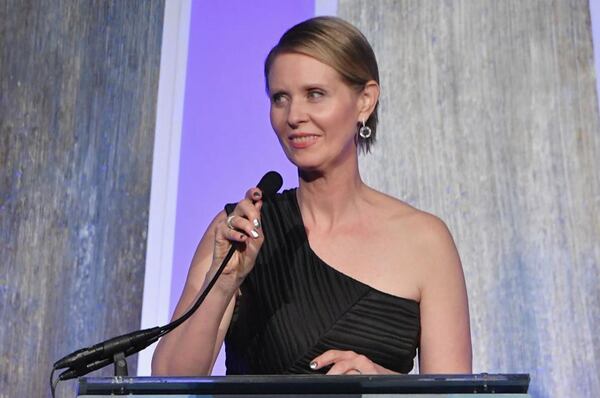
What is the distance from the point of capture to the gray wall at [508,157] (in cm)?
225

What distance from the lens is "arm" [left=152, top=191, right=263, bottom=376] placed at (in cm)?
152

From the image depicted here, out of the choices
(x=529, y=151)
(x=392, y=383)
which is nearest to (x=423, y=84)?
(x=529, y=151)

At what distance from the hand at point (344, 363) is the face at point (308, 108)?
0.42 metres

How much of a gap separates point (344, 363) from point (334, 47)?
0.62 m

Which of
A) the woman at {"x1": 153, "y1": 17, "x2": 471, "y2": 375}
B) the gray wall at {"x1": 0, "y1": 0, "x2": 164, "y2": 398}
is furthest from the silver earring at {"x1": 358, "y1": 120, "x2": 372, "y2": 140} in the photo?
the gray wall at {"x1": 0, "y1": 0, "x2": 164, "y2": 398}

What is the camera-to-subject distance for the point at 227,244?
1.49 meters

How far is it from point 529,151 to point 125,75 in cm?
106

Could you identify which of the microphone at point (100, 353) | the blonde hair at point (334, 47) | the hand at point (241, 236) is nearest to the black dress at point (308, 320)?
the hand at point (241, 236)

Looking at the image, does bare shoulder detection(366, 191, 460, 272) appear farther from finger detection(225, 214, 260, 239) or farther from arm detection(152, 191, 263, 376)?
finger detection(225, 214, 260, 239)

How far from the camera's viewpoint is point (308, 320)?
1.78 metres

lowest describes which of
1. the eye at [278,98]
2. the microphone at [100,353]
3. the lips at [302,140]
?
the microphone at [100,353]

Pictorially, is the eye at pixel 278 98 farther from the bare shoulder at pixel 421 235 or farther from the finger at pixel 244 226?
the finger at pixel 244 226

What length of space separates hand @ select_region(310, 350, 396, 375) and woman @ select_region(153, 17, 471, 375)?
0.13 m

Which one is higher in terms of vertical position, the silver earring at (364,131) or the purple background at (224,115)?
the purple background at (224,115)
